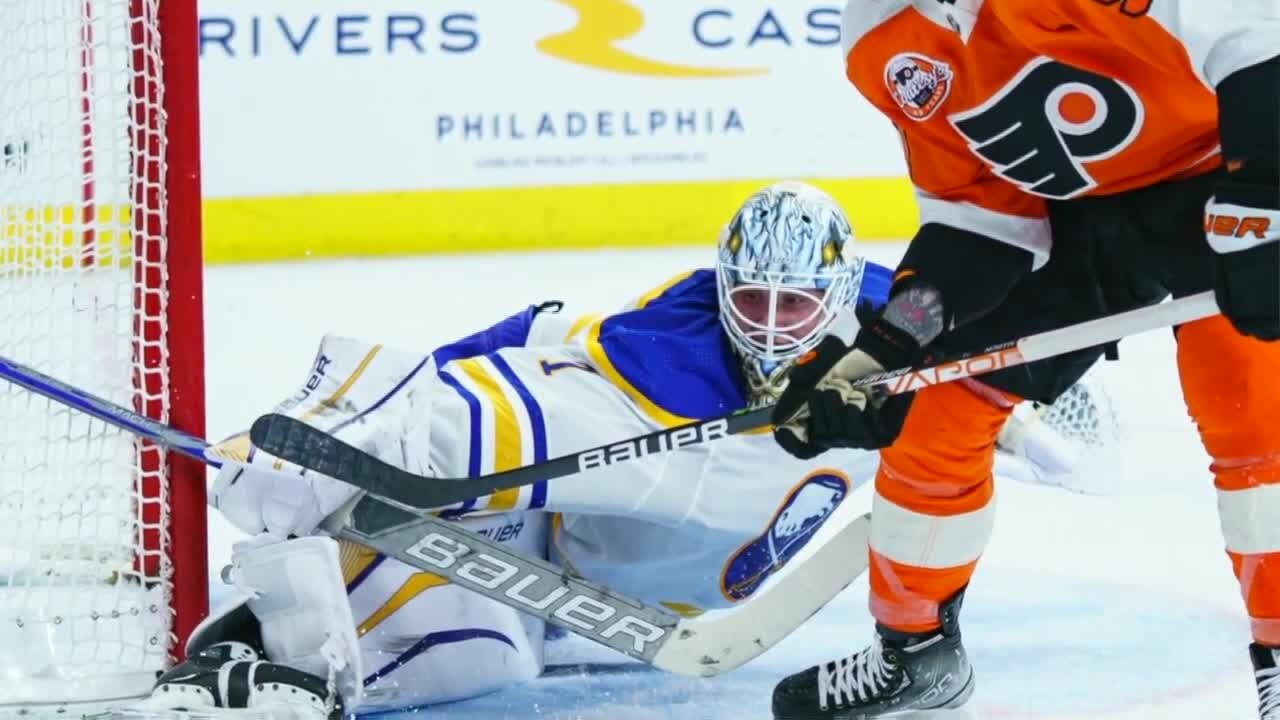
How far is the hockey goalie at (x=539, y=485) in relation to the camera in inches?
91.6

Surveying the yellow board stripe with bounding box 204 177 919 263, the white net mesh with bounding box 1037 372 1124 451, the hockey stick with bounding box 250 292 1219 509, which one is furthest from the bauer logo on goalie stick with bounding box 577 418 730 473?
the yellow board stripe with bounding box 204 177 919 263

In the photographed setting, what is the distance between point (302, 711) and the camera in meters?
2.25

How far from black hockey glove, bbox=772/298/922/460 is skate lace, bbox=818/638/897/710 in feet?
1.28

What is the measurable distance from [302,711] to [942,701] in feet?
2.65

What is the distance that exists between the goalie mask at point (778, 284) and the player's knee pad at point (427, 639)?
49 centimetres

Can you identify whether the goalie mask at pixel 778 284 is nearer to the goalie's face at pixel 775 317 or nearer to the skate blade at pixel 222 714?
the goalie's face at pixel 775 317

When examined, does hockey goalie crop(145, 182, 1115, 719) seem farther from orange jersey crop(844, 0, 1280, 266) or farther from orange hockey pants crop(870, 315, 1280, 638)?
orange jersey crop(844, 0, 1280, 266)

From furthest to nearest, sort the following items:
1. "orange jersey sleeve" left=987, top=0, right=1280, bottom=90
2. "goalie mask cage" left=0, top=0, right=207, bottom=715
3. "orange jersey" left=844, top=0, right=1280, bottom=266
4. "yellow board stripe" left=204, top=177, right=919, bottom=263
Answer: "yellow board stripe" left=204, top=177, right=919, bottom=263 < "goalie mask cage" left=0, top=0, right=207, bottom=715 < "orange jersey" left=844, top=0, right=1280, bottom=266 < "orange jersey sleeve" left=987, top=0, right=1280, bottom=90

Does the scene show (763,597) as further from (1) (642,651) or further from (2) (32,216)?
(2) (32,216)

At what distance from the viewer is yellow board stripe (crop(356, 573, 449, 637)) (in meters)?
2.48

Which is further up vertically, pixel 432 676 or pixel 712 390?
pixel 712 390

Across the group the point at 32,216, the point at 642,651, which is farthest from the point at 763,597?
the point at 32,216

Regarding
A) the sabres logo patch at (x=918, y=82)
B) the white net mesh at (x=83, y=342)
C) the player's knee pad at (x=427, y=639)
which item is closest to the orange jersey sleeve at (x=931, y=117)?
the sabres logo patch at (x=918, y=82)

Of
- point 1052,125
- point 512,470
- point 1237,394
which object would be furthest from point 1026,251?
point 512,470
